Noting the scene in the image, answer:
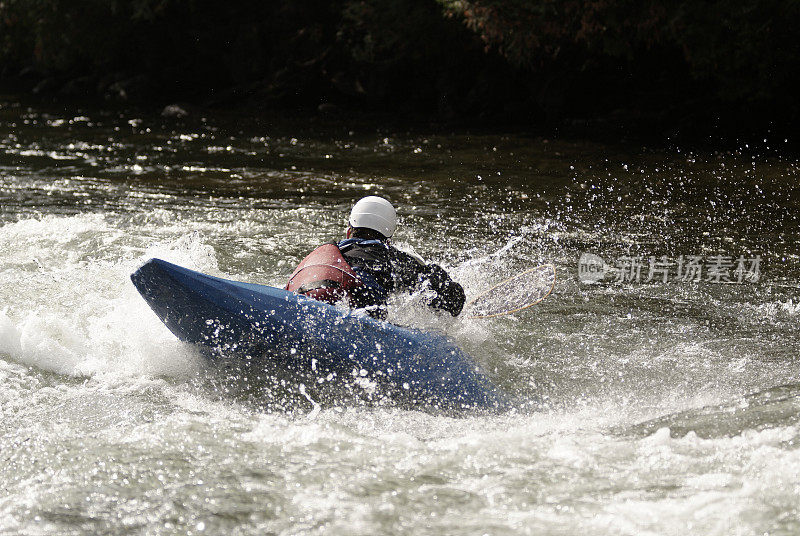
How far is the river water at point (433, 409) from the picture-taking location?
3.22 m

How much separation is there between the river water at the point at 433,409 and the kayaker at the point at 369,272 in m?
0.14

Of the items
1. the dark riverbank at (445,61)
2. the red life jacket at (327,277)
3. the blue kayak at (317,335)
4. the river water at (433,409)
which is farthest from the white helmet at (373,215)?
the dark riverbank at (445,61)

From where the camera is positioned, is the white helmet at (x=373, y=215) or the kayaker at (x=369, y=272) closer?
the kayaker at (x=369, y=272)

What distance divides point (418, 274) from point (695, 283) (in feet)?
8.86

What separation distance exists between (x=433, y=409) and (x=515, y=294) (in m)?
1.79

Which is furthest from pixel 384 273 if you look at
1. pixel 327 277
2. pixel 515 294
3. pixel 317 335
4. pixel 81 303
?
pixel 81 303

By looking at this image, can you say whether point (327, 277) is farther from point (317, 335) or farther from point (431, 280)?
point (431, 280)

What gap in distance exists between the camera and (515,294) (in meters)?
5.84

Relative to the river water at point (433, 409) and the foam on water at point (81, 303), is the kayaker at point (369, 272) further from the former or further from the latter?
the foam on water at point (81, 303)

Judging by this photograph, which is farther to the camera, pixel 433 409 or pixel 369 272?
pixel 369 272

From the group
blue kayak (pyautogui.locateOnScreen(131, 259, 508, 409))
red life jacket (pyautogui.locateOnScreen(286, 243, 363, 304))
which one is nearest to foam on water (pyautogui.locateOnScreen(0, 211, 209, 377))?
blue kayak (pyautogui.locateOnScreen(131, 259, 508, 409))

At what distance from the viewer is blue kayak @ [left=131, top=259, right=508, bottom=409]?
427 cm

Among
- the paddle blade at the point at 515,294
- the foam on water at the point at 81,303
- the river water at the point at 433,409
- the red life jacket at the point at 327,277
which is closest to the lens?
the river water at the point at 433,409

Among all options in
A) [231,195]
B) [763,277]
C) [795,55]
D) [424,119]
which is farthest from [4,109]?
[763,277]
